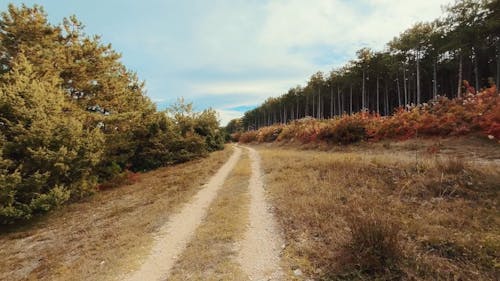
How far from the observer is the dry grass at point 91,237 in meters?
6.20

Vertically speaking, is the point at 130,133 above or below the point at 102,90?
below

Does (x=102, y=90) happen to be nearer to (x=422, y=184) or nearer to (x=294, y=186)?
(x=294, y=186)

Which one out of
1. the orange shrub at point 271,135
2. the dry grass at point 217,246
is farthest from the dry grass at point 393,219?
the orange shrub at point 271,135

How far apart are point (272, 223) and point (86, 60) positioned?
18.1 m

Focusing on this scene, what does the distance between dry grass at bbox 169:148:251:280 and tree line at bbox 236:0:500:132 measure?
14908mm

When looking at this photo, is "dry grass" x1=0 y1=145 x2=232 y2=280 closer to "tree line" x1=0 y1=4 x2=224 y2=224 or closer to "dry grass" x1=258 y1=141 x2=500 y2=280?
"tree line" x1=0 y1=4 x2=224 y2=224

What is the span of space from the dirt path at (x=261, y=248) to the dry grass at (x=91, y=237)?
2475mm

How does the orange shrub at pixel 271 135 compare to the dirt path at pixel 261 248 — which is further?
the orange shrub at pixel 271 135

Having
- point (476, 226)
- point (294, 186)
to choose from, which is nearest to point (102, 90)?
point (294, 186)

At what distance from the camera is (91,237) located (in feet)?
28.0

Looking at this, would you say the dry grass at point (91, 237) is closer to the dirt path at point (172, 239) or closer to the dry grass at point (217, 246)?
the dirt path at point (172, 239)

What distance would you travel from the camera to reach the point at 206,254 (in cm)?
578

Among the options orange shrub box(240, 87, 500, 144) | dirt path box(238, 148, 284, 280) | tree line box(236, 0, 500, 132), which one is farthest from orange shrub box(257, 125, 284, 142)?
dirt path box(238, 148, 284, 280)

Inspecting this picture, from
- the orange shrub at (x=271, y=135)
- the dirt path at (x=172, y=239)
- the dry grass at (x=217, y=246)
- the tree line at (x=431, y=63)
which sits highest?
the tree line at (x=431, y=63)
